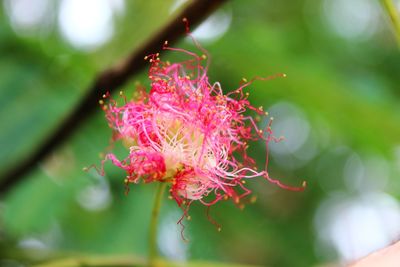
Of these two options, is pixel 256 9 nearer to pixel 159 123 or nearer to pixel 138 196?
pixel 138 196

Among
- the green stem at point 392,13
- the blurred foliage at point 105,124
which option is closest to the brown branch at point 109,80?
the blurred foliage at point 105,124

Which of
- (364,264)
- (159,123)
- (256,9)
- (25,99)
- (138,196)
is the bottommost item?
(364,264)

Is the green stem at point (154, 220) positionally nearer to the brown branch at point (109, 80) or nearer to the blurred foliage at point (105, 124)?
the brown branch at point (109, 80)

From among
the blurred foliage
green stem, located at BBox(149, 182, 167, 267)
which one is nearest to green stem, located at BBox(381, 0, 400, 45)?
green stem, located at BBox(149, 182, 167, 267)

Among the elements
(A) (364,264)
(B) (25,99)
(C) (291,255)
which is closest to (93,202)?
(B) (25,99)

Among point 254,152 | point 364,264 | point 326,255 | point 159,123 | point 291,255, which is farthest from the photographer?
point 326,255

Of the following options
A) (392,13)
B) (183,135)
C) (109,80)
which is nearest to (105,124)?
(109,80)
